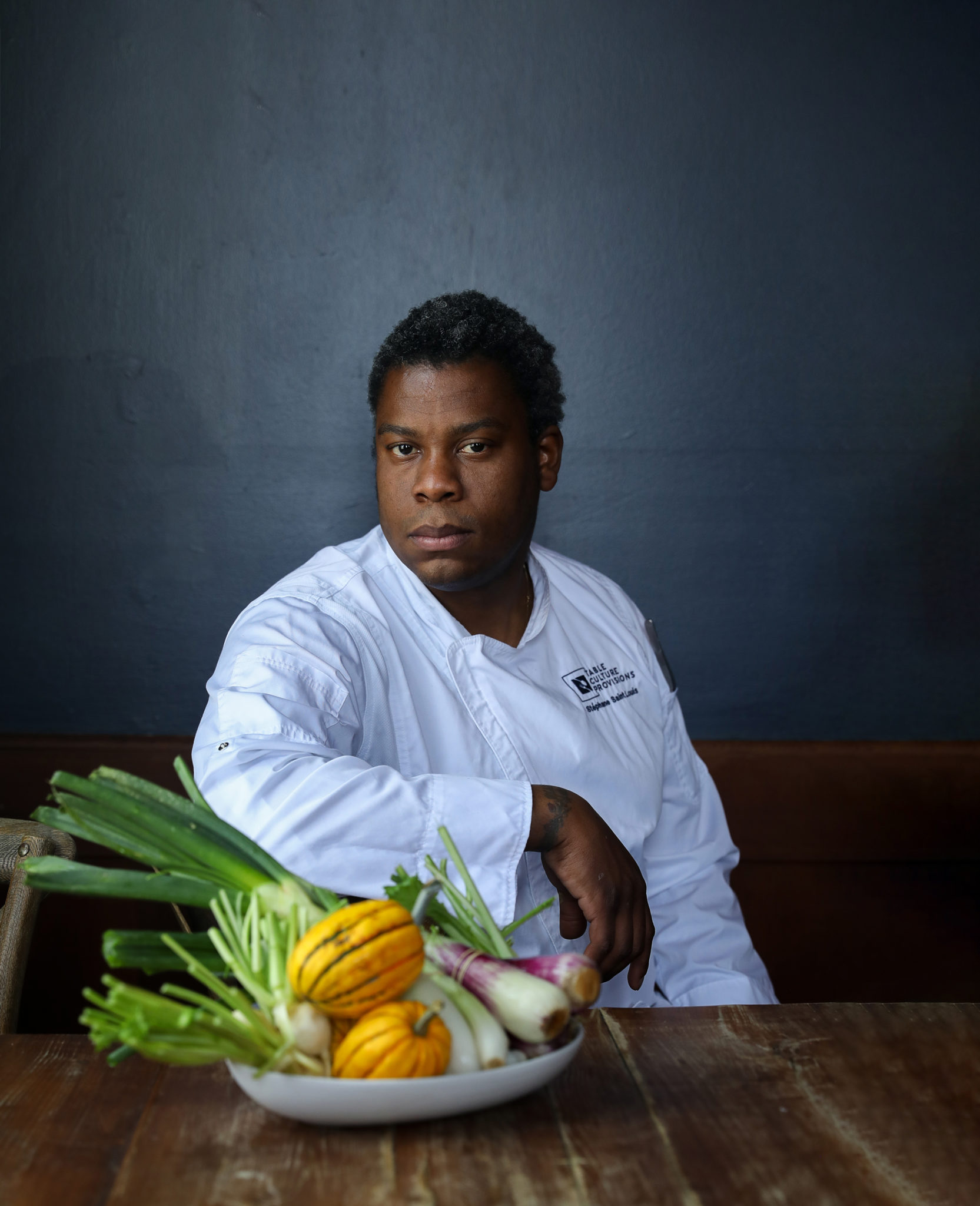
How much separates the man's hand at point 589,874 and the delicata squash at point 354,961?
486 mm

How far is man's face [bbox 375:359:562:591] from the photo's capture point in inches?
64.5

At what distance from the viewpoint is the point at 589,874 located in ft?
4.22

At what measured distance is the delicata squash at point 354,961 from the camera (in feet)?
2.56

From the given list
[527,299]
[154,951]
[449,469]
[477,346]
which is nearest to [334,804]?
[154,951]

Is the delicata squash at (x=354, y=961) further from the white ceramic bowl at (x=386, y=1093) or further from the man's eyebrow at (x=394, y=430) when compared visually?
the man's eyebrow at (x=394, y=430)

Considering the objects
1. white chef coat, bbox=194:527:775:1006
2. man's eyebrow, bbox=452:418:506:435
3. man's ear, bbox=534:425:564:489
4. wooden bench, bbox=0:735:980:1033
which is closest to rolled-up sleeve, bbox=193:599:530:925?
white chef coat, bbox=194:527:775:1006

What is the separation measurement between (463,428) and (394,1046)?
1051 millimetres

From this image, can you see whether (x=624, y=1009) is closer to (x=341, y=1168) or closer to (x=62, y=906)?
(x=341, y=1168)

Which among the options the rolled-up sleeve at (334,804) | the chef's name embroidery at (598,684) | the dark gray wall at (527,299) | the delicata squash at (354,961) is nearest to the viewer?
the delicata squash at (354,961)

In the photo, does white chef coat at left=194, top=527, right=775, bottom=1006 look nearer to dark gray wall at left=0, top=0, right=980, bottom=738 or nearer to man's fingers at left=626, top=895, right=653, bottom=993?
man's fingers at left=626, top=895, right=653, bottom=993

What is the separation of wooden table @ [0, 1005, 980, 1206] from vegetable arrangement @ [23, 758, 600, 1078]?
2.9 inches

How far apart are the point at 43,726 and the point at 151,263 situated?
41.7 inches

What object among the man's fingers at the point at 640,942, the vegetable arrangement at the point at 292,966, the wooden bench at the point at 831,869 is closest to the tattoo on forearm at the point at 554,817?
the man's fingers at the point at 640,942

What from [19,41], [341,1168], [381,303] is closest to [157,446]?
[381,303]
